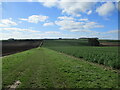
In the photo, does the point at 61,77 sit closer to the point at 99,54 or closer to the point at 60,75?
the point at 60,75

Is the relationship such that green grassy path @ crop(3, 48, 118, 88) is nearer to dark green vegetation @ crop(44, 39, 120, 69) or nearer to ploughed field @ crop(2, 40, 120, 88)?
ploughed field @ crop(2, 40, 120, 88)

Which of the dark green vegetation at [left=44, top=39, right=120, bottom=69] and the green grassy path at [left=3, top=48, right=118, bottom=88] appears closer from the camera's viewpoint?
the green grassy path at [left=3, top=48, right=118, bottom=88]

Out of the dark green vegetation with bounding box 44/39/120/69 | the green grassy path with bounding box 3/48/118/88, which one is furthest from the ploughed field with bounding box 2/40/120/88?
the dark green vegetation with bounding box 44/39/120/69

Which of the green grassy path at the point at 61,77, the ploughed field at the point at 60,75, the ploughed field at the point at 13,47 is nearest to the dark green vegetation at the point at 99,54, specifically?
the ploughed field at the point at 60,75

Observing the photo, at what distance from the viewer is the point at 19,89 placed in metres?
6.04

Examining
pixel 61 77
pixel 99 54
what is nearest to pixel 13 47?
pixel 99 54

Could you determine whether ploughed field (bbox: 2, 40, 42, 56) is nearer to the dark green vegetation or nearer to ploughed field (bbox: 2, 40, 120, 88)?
the dark green vegetation

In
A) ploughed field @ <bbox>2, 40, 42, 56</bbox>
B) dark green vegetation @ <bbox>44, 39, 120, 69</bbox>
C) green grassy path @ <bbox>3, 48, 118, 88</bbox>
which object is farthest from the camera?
ploughed field @ <bbox>2, 40, 42, 56</bbox>

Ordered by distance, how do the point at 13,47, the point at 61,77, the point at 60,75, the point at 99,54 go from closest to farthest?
1. the point at 61,77
2. the point at 60,75
3. the point at 99,54
4. the point at 13,47

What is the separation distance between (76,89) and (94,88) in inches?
37.7

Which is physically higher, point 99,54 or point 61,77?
point 99,54

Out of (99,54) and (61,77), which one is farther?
(99,54)

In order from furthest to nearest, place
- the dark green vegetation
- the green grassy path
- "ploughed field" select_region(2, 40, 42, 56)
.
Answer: "ploughed field" select_region(2, 40, 42, 56), the dark green vegetation, the green grassy path

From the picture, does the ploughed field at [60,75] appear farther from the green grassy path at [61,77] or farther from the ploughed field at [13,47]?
the ploughed field at [13,47]
